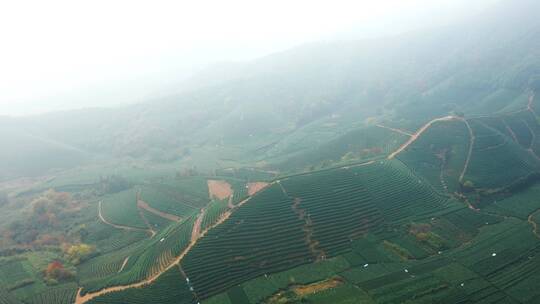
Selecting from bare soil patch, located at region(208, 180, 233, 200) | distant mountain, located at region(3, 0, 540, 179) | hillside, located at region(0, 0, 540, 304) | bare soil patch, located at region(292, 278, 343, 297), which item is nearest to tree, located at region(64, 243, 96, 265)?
hillside, located at region(0, 0, 540, 304)

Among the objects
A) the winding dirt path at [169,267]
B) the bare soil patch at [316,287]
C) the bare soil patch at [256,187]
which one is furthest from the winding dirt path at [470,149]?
the winding dirt path at [169,267]

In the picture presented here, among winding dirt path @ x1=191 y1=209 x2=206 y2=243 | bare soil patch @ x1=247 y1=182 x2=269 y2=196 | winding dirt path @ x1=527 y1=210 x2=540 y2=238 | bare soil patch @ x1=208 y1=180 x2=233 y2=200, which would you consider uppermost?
bare soil patch @ x1=247 y1=182 x2=269 y2=196

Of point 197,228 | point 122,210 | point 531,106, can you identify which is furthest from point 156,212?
point 531,106

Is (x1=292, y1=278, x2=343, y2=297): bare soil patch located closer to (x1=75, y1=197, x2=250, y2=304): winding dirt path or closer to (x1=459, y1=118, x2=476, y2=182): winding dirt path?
(x1=75, y1=197, x2=250, y2=304): winding dirt path

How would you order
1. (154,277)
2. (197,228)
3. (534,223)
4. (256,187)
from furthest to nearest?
(256,187) → (534,223) → (197,228) → (154,277)

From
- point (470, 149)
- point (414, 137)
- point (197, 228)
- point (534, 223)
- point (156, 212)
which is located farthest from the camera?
point (414, 137)

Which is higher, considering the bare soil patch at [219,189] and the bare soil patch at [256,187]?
the bare soil patch at [256,187]

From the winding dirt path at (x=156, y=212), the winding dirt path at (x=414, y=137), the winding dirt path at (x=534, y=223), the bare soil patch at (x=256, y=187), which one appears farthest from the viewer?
the winding dirt path at (x=414, y=137)

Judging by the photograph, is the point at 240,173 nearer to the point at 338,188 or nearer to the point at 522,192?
the point at 338,188

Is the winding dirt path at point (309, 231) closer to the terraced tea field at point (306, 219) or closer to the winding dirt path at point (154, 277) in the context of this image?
the terraced tea field at point (306, 219)

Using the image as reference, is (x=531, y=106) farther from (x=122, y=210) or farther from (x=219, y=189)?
(x=122, y=210)

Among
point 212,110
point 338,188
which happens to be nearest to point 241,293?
point 338,188
